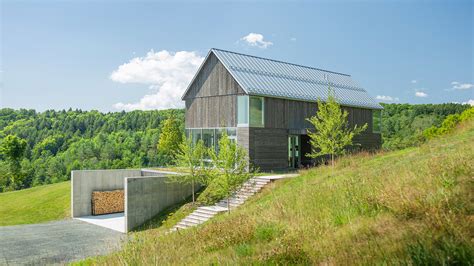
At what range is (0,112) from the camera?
94.6 m

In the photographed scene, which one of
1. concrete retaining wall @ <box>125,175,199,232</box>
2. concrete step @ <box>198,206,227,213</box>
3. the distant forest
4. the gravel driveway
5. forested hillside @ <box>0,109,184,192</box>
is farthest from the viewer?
forested hillside @ <box>0,109,184,192</box>

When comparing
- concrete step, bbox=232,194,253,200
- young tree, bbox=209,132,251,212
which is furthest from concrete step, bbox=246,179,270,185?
young tree, bbox=209,132,251,212

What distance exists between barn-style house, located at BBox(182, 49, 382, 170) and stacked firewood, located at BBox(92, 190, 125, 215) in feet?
23.4

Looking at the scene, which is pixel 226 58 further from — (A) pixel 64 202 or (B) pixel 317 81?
(A) pixel 64 202

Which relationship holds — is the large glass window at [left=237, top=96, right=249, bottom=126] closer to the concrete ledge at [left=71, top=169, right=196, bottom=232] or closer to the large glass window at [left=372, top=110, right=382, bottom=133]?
the concrete ledge at [left=71, top=169, right=196, bottom=232]

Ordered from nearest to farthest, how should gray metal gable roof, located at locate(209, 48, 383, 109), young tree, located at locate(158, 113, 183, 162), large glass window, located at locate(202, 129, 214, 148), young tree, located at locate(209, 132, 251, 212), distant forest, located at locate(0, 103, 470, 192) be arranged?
young tree, located at locate(209, 132, 251, 212)
gray metal gable roof, located at locate(209, 48, 383, 109)
large glass window, located at locate(202, 129, 214, 148)
young tree, located at locate(158, 113, 183, 162)
distant forest, located at locate(0, 103, 470, 192)

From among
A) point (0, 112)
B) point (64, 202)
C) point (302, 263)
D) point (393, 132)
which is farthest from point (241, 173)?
point (0, 112)

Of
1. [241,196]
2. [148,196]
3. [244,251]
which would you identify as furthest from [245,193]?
[244,251]

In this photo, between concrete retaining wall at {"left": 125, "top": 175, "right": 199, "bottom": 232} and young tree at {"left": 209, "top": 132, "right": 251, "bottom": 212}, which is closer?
young tree at {"left": 209, "top": 132, "right": 251, "bottom": 212}

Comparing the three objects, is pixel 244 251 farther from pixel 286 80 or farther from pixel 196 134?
pixel 286 80

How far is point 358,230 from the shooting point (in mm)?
5375

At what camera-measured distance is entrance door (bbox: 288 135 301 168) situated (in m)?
26.0

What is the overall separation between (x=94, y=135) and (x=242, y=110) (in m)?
72.1

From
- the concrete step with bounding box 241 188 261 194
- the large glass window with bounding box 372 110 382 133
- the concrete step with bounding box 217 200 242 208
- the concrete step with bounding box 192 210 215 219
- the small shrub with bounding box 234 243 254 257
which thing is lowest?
the concrete step with bounding box 192 210 215 219
